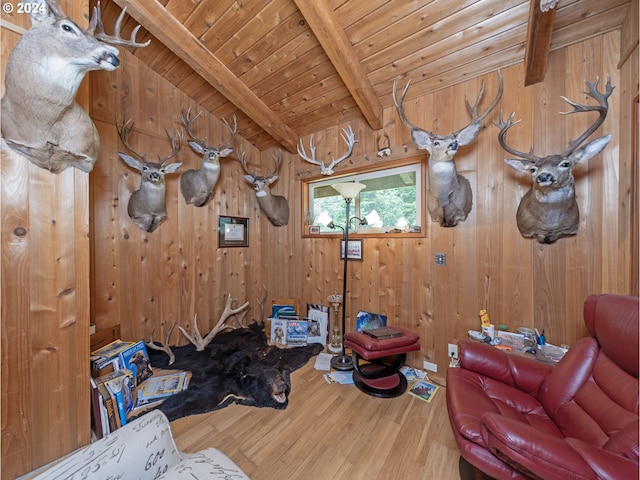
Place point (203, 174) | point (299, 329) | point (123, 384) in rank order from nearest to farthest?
point (123, 384) < point (203, 174) < point (299, 329)

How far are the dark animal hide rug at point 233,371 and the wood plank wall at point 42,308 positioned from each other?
2.14 ft

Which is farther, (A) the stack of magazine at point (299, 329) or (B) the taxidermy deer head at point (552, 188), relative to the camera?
(A) the stack of magazine at point (299, 329)

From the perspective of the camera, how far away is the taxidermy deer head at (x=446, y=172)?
1946 millimetres

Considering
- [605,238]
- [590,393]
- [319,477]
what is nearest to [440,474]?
[319,477]

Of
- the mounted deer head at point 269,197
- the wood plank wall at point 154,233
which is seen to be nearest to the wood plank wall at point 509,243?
the mounted deer head at point 269,197

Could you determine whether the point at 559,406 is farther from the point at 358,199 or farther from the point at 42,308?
the point at 42,308

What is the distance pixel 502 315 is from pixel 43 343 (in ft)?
10.4

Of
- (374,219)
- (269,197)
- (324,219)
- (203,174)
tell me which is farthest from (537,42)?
(203,174)

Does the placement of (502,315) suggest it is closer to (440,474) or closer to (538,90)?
(440,474)

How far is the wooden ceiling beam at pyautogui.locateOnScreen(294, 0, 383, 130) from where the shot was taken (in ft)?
5.80

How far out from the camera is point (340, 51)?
1.97 m

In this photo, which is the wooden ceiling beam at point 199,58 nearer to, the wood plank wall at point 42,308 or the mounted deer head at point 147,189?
the wood plank wall at point 42,308

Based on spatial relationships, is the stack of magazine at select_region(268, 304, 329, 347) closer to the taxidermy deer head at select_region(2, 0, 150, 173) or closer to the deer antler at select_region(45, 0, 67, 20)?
the taxidermy deer head at select_region(2, 0, 150, 173)

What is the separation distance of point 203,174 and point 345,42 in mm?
2010
